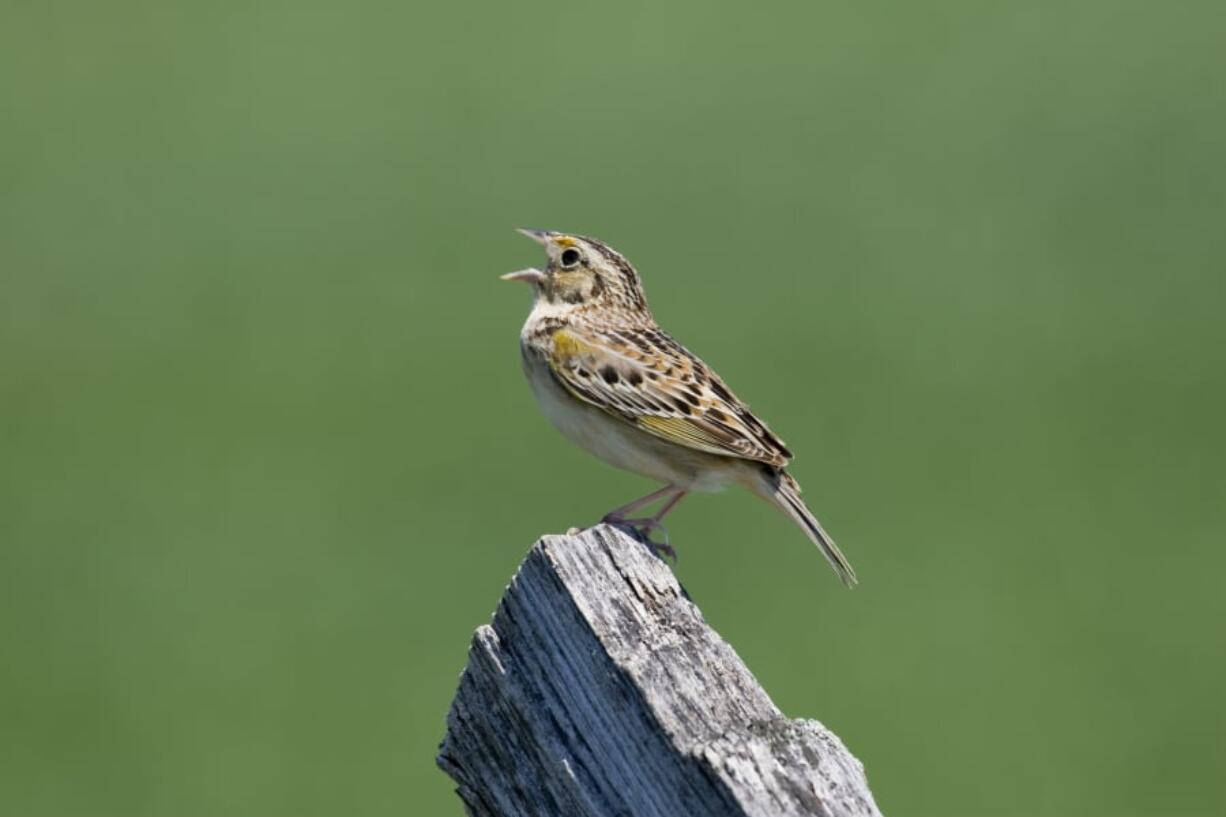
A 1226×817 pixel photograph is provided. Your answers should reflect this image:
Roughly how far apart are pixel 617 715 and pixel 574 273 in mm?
4680

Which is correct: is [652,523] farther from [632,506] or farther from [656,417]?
[656,417]

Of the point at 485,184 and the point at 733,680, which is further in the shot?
the point at 485,184

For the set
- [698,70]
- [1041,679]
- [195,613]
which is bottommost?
[1041,679]

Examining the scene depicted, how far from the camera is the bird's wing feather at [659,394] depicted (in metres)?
6.79

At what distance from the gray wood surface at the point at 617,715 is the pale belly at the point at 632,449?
10.5 feet

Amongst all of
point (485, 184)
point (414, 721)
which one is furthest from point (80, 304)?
point (414, 721)

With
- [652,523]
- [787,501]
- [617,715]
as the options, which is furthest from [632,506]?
[617,715]

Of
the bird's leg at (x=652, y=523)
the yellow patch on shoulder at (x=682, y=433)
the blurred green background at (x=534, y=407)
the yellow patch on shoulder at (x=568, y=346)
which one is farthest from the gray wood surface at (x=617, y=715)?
the blurred green background at (x=534, y=407)

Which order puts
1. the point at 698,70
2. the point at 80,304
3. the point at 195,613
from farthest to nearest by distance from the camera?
the point at 698,70 < the point at 80,304 < the point at 195,613

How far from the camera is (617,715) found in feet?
10.6

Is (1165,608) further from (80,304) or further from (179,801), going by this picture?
(80,304)

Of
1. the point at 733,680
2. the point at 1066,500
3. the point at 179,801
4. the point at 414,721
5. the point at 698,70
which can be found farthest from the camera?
the point at 698,70

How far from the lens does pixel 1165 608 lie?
1272 cm

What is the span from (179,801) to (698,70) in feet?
44.6
